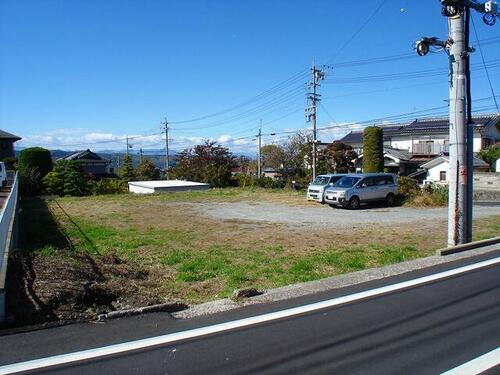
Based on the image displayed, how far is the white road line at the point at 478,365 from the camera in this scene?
3.62 m

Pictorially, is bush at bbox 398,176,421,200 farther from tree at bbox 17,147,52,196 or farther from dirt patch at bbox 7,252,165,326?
tree at bbox 17,147,52,196

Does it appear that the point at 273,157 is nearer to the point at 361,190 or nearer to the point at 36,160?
the point at 36,160

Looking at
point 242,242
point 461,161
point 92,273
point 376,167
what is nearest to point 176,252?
point 242,242

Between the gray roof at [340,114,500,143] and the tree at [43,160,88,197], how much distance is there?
37.3 meters

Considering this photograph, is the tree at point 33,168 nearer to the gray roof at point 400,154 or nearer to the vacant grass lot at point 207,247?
the vacant grass lot at point 207,247

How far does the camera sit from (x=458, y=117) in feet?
31.1

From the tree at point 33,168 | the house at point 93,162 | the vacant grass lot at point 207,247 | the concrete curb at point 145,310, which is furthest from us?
the house at point 93,162

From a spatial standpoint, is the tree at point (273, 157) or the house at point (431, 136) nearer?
the house at point (431, 136)

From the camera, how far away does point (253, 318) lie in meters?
4.80

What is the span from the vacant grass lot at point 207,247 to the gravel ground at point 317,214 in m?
1.13

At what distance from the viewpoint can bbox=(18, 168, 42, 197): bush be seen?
28.8 metres

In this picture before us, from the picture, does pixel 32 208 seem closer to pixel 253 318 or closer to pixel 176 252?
pixel 176 252

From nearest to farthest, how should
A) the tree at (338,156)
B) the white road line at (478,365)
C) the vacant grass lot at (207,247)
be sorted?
the white road line at (478,365) → the vacant grass lot at (207,247) → the tree at (338,156)

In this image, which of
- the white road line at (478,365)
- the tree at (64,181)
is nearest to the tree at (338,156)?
the tree at (64,181)
